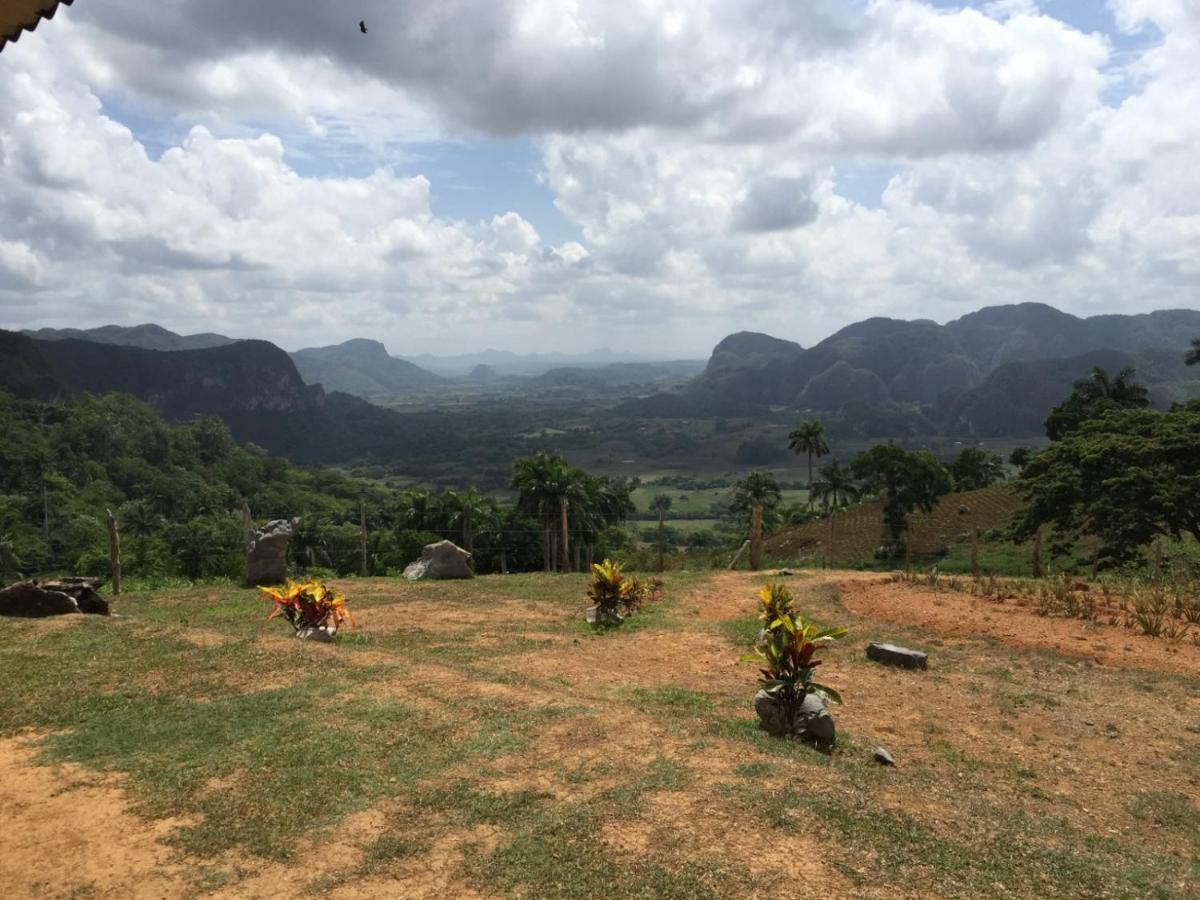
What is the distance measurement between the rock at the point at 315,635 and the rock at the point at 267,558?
8.00 meters

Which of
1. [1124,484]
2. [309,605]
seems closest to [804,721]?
[309,605]

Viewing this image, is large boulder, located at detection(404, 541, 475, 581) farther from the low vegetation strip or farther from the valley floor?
the low vegetation strip

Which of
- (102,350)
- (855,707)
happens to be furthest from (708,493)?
(102,350)

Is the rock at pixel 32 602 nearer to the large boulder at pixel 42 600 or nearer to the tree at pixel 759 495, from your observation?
the large boulder at pixel 42 600

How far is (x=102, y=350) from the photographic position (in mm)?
186250

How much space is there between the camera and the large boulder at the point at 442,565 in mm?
21938

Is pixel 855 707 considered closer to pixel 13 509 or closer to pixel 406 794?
pixel 406 794

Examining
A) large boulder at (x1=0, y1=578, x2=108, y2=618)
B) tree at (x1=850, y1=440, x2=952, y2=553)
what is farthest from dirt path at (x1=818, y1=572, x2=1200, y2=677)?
tree at (x1=850, y1=440, x2=952, y2=553)

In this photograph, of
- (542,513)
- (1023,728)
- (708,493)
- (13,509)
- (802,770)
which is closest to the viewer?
(802,770)

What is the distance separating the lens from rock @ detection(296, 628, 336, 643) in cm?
1255

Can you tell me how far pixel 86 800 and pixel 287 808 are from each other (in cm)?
191

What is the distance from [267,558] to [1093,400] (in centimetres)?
4894

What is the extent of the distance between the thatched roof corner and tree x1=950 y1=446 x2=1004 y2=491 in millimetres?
67203

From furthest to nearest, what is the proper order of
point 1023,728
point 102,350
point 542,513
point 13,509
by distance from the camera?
point 102,350, point 13,509, point 542,513, point 1023,728
